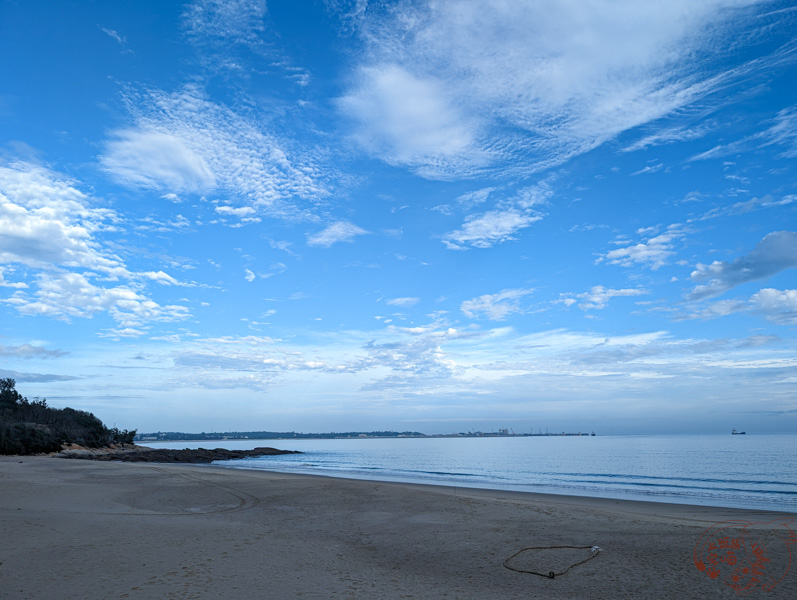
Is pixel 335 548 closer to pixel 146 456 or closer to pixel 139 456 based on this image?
pixel 146 456

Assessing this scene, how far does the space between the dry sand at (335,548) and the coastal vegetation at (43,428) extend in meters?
30.7

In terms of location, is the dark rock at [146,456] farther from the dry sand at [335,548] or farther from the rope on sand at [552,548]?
the rope on sand at [552,548]

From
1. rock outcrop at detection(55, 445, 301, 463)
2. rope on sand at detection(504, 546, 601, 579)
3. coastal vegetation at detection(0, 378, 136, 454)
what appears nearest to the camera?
rope on sand at detection(504, 546, 601, 579)

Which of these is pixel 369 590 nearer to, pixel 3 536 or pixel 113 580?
pixel 113 580

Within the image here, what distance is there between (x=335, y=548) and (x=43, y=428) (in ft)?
173

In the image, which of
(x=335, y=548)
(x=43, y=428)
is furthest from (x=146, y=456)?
(x=335, y=548)

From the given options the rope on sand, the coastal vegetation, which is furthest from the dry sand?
the coastal vegetation

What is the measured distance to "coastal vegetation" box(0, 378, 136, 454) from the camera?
42.2m

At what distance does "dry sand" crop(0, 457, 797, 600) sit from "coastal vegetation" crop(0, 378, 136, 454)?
3070 cm

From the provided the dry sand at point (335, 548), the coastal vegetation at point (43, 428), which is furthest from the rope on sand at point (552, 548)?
the coastal vegetation at point (43, 428)

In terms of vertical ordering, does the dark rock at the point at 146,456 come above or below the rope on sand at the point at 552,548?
below

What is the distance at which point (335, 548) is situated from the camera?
1077cm

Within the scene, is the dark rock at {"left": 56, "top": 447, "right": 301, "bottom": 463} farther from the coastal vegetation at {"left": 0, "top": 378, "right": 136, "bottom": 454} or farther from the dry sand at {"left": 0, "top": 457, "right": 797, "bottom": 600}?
the dry sand at {"left": 0, "top": 457, "right": 797, "bottom": 600}

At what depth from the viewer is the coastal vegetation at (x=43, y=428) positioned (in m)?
42.2
